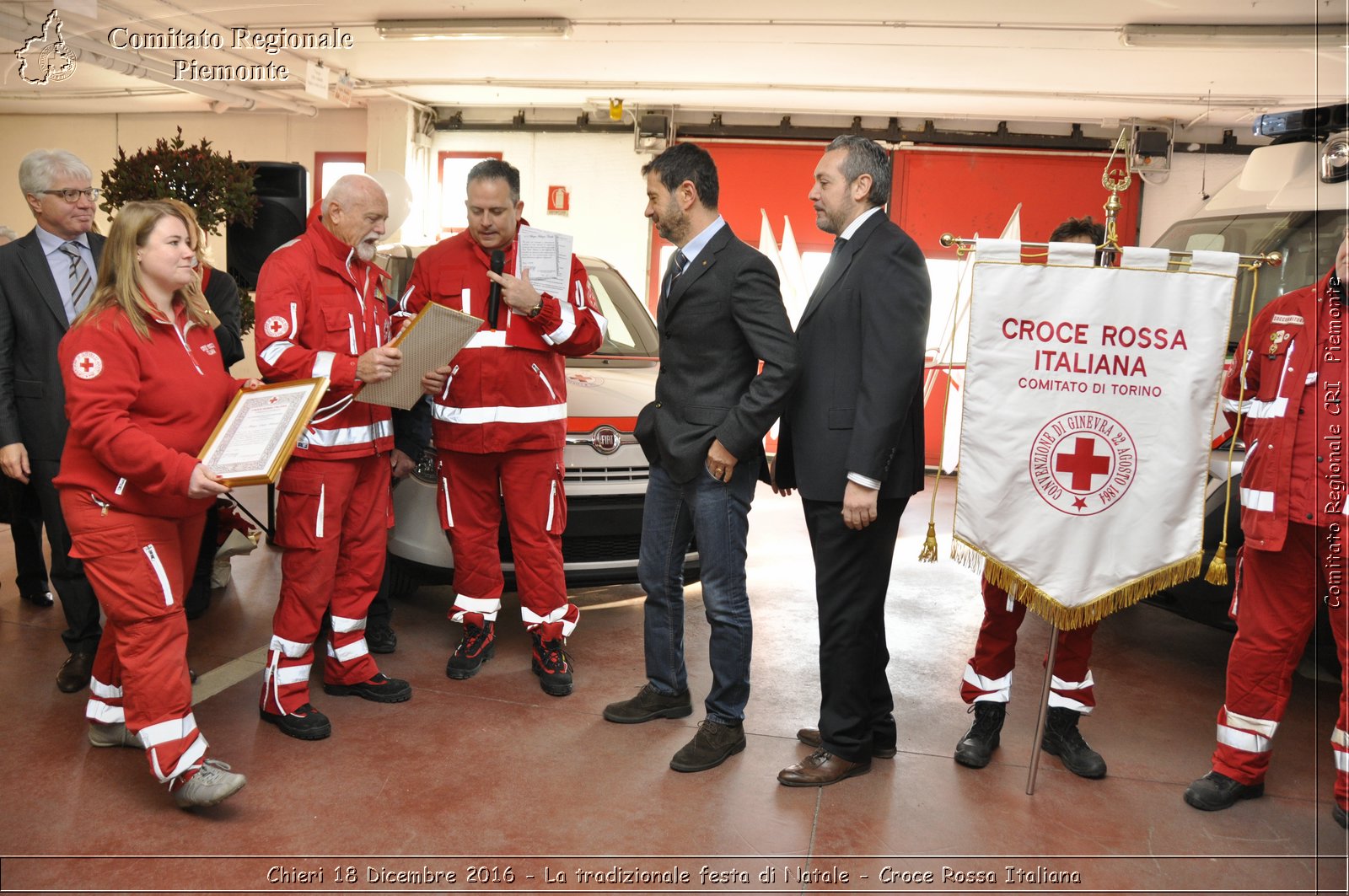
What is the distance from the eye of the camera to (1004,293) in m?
2.94

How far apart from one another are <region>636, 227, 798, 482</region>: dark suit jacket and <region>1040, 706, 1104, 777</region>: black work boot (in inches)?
54.6

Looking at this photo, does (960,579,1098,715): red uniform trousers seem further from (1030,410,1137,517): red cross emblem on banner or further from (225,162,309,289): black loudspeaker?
(225,162,309,289): black loudspeaker

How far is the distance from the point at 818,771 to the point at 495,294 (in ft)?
6.57

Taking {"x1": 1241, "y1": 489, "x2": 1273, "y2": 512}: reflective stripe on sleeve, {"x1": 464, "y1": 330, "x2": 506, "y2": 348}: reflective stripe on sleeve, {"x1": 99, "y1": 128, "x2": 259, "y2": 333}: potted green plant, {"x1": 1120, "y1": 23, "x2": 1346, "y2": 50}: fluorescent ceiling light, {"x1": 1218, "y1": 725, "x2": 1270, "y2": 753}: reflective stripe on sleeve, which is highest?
{"x1": 1120, "y1": 23, "x2": 1346, "y2": 50}: fluorescent ceiling light

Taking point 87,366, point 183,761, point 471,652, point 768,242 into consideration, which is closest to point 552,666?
point 471,652

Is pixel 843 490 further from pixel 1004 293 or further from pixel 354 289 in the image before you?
pixel 354 289

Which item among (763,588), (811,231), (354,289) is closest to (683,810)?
(354,289)

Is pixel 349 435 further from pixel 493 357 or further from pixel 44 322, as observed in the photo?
pixel 44 322

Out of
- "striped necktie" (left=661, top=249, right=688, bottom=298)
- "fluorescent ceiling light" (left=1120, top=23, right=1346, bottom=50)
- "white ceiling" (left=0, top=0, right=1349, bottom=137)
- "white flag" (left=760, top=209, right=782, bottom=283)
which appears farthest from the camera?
"white flag" (left=760, top=209, right=782, bottom=283)

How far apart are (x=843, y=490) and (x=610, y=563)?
5.18 ft

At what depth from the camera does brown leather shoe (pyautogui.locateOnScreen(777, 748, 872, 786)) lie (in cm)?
309

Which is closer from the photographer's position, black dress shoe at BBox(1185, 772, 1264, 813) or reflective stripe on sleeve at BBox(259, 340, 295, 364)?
black dress shoe at BBox(1185, 772, 1264, 813)

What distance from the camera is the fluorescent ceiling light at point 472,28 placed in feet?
24.6

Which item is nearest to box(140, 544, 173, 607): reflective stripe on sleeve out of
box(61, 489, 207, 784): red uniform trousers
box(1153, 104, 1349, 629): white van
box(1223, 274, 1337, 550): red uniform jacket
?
box(61, 489, 207, 784): red uniform trousers
